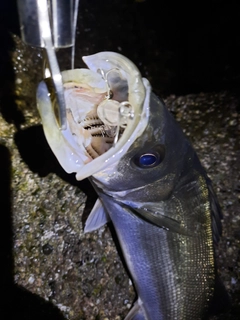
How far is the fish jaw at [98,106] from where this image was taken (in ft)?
5.02

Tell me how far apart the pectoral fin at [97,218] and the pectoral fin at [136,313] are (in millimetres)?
577

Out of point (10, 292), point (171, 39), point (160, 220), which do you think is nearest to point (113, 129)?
point (160, 220)

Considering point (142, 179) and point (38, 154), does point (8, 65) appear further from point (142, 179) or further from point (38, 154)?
point (142, 179)

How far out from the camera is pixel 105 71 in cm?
164

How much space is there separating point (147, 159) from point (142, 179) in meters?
0.15

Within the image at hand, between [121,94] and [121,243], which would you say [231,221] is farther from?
[121,94]

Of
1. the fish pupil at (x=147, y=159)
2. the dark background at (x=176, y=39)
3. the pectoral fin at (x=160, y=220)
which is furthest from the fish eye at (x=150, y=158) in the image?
the dark background at (x=176, y=39)

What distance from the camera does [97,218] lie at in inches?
88.1

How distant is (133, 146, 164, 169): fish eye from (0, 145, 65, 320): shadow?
3.12ft

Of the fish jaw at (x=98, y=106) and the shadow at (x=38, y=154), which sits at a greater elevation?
the fish jaw at (x=98, y=106)

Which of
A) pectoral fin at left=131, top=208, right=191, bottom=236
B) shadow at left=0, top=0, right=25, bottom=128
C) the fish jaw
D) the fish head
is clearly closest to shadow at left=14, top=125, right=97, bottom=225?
shadow at left=0, top=0, right=25, bottom=128

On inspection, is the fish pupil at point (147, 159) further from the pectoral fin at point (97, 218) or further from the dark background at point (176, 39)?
the dark background at point (176, 39)

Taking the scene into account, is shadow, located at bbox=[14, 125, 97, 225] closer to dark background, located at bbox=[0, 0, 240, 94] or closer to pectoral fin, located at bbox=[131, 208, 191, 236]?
pectoral fin, located at bbox=[131, 208, 191, 236]

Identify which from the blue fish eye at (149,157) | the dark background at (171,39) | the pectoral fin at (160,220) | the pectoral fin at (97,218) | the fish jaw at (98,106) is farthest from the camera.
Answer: the dark background at (171,39)
